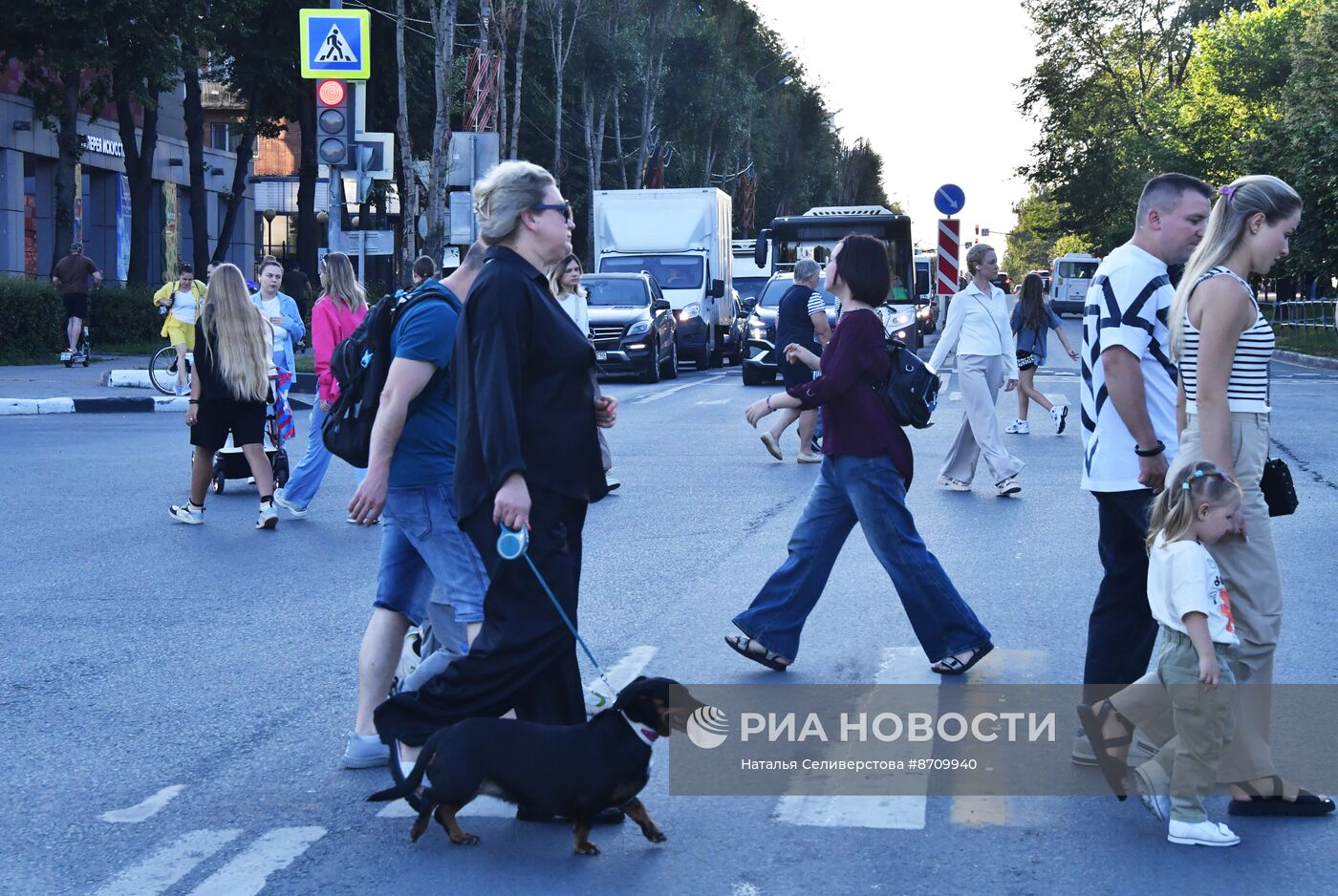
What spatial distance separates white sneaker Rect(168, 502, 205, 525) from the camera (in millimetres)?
11391

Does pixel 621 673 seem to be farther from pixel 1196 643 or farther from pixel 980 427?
pixel 980 427

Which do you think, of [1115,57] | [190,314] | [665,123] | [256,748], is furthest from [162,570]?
[1115,57]

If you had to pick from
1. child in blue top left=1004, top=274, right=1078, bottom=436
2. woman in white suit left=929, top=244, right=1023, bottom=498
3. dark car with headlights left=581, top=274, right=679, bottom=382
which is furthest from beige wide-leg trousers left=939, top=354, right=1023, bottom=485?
dark car with headlights left=581, top=274, right=679, bottom=382

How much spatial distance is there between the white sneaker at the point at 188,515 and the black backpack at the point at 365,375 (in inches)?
249

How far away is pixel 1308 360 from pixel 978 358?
23723 mm

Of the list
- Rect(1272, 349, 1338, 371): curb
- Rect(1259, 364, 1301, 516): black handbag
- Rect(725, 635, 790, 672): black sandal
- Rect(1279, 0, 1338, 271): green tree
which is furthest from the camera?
Rect(1279, 0, 1338, 271): green tree

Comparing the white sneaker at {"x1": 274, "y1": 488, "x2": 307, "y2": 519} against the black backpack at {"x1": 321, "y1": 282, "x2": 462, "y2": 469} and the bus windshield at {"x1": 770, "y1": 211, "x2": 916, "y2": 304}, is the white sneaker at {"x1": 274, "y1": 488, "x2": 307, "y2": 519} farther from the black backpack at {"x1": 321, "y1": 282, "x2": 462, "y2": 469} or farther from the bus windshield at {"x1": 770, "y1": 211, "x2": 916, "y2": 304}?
the bus windshield at {"x1": 770, "y1": 211, "x2": 916, "y2": 304}

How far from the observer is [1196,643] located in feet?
15.1

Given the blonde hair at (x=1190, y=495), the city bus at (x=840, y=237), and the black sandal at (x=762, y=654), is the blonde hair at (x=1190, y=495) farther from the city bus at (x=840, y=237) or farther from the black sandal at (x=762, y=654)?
the city bus at (x=840, y=237)

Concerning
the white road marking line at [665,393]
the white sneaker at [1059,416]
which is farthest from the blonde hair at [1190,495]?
the white road marking line at [665,393]

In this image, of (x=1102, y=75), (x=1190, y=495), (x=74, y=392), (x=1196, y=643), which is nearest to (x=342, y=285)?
(x=1190, y=495)

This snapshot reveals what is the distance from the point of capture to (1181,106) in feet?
211

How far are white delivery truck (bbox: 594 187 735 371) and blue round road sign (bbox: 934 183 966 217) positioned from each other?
575cm

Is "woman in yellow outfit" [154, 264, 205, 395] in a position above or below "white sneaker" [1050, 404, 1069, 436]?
above
